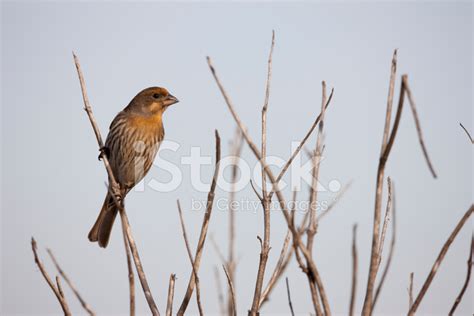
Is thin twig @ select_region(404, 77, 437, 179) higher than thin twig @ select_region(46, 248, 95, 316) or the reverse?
higher

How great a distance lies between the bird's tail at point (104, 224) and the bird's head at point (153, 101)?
0.96 meters

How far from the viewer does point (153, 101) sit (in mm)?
5797

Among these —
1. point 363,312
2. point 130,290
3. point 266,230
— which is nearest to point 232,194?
point 266,230

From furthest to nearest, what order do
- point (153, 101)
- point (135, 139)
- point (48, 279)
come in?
1. point (153, 101)
2. point (135, 139)
3. point (48, 279)

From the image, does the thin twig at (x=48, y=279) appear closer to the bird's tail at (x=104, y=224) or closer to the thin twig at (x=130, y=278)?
the thin twig at (x=130, y=278)

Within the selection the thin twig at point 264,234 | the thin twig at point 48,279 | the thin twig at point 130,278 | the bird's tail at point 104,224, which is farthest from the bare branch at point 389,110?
the bird's tail at point 104,224

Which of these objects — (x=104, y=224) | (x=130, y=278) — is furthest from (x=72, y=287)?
(x=104, y=224)

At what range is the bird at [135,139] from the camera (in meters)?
5.65

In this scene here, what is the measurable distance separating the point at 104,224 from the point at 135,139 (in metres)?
0.90

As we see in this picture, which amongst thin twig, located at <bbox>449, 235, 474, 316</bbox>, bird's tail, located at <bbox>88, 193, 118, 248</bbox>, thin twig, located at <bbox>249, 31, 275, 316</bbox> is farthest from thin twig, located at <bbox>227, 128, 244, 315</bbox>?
bird's tail, located at <bbox>88, 193, 118, 248</bbox>

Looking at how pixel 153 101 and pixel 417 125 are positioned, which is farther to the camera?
pixel 153 101

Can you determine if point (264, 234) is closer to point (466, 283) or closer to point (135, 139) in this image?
point (466, 283)

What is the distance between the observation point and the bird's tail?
5.44m

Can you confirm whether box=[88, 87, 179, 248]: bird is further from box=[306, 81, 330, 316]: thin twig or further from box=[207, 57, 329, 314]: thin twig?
box=[207, 57, 329, 314]: thin twig
